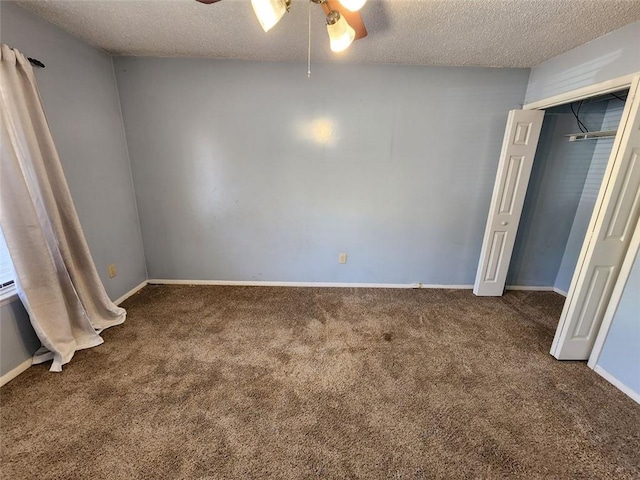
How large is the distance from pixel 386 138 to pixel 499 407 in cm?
239

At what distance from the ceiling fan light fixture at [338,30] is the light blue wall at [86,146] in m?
2.03

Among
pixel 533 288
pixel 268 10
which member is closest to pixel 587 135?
pixel 533 288

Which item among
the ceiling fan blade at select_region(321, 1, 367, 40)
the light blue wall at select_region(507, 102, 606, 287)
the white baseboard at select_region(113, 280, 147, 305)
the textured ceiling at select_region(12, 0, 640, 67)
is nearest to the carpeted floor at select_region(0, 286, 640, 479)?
the white baseboard at select_region(113, 280, 147, 305)

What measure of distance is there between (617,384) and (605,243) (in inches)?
37.5

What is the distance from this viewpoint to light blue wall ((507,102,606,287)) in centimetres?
266

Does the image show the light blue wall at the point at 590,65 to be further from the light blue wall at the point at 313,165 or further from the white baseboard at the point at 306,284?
the white baseboard at the point at 306,284

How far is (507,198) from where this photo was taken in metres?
2.65

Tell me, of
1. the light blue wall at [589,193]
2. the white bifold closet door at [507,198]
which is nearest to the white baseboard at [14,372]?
the white bifold closet door at [507,198]

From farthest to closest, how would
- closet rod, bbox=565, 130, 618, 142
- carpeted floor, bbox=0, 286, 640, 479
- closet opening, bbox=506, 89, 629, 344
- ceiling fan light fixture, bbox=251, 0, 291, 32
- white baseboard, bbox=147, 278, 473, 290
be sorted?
white baseboard, bbox=147, 278, 473, 290 → closet opening, bbox=506, 89, 629, 344 → closet rod, bbox=565, 130, 618, 142 → carpeted floor, bbox=0, 286, 640, 479 → ceiling fan light fixture, bbox=251, 0, 291, 32

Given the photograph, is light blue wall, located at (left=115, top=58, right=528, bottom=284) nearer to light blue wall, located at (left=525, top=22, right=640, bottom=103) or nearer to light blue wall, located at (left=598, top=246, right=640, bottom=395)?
light blue wall, located at (left=525, top=22, right=640, bottom=103)

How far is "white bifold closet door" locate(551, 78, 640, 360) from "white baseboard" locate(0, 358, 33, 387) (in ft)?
12.6

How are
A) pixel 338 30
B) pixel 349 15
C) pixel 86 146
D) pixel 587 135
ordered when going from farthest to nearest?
pixel 587 135 < pixel 86 146 < pixel 349 15 < pixel 338 30

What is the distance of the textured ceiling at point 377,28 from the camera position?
5.30 ft

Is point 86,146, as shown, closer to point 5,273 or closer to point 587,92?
point 5,273
